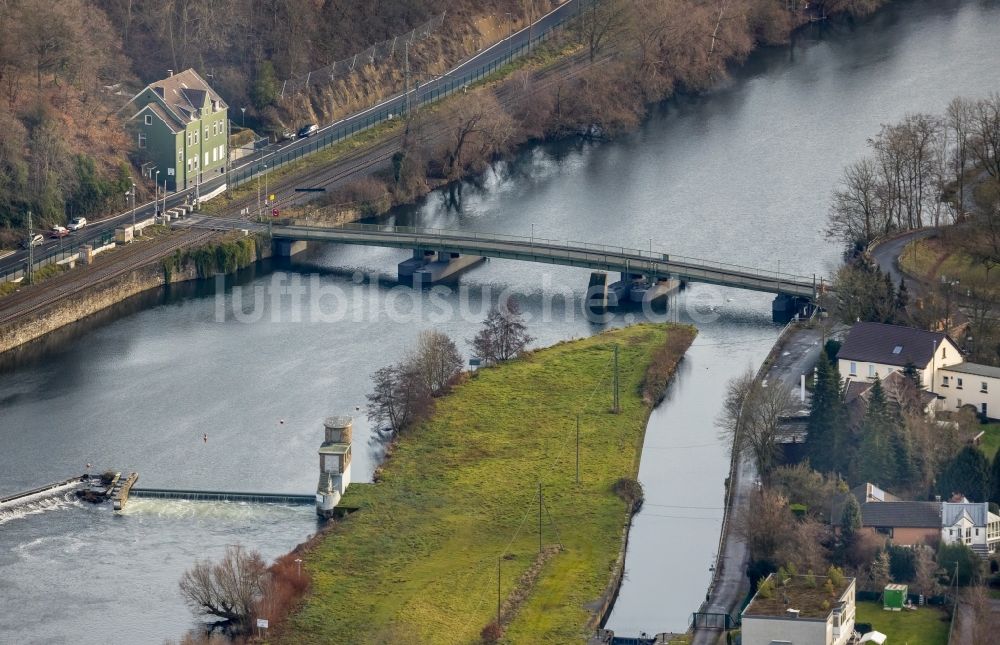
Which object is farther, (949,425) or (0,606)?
(949,425)

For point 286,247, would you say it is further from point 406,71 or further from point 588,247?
point 406,71

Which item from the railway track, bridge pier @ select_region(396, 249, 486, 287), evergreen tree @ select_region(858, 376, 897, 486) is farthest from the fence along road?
evergreen tree @ select_region(858, 376, 897, 486)

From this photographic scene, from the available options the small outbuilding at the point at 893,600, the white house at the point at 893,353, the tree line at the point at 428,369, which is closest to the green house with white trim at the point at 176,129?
the tree line at the point at 428,369

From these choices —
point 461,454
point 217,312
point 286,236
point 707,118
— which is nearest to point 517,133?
point 707,118

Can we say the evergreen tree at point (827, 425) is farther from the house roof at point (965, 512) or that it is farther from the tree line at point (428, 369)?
the tree line at point (428, 369)

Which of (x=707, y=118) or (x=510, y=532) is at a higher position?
(x=707, y=118)

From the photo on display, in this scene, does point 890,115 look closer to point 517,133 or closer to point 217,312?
point 517,133
